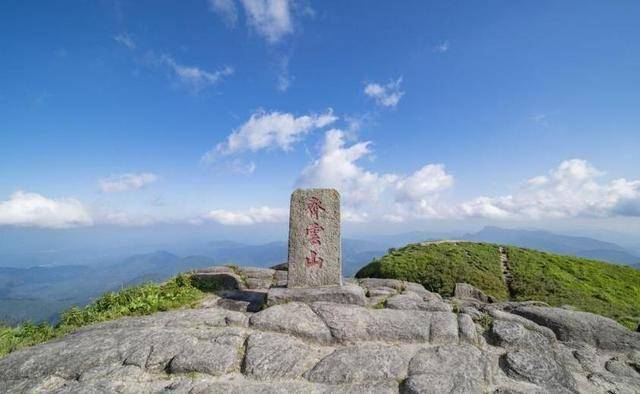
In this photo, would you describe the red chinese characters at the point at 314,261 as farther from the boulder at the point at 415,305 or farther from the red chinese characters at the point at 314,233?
the boulder at the point at 415,305

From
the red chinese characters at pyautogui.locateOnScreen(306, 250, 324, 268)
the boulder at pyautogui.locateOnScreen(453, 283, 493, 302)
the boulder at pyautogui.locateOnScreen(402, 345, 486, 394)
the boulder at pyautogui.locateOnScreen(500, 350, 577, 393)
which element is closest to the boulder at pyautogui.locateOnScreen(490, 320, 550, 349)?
the boulder at pyautogui.locateOnScreen(500, 350, 577, 393)

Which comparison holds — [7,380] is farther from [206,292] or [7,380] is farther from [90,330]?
[206,292]

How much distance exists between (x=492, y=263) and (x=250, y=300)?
19206 millimetres

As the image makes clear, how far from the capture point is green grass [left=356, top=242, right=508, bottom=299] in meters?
19.3

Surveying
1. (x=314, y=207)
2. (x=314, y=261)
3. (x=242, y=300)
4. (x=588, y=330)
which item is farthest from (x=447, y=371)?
(x=242, y=300)

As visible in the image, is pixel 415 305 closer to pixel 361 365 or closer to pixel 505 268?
pixel 361 365

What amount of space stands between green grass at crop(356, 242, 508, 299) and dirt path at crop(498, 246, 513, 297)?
1.02 feet

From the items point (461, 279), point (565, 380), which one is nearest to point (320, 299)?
point (565, 380)

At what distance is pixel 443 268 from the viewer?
2070 centimetres

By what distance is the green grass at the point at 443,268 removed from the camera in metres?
19.3

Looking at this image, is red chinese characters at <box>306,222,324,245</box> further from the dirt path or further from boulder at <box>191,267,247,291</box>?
the dirt path

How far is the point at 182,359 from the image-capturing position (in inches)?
257

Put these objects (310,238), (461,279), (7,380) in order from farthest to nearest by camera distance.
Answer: (461,279)
(310,238)
(7,380)

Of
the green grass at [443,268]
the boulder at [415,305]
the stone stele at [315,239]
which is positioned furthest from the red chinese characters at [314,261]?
the green grass at [443,268]
